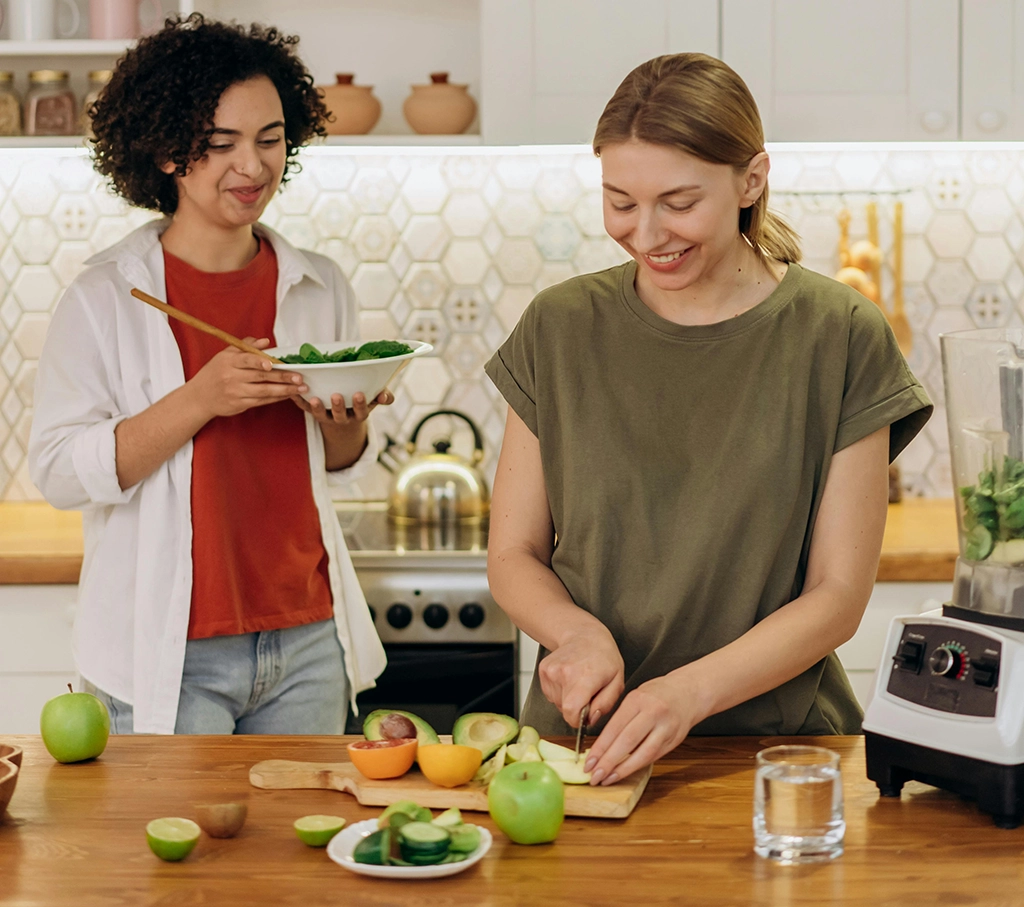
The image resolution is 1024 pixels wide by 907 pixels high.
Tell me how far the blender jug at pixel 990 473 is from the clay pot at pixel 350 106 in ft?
6.18

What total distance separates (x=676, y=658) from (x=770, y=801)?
0.37 meters

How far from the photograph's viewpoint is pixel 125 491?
2.00 m

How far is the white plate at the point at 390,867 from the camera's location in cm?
107

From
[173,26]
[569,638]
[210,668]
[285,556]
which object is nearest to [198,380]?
[285,556]

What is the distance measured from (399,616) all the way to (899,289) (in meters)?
1.50

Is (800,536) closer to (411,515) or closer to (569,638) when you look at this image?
(569,638)

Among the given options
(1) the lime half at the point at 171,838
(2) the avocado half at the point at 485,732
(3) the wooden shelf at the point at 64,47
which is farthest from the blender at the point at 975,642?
(3) the wooden shelf at the point at 64,47

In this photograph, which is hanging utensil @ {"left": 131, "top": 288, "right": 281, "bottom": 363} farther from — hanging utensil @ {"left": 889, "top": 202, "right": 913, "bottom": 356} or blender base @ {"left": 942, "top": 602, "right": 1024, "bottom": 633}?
hanging utensil @ {"left": 889, "top": 202, "right": 913, "bottom": 356}

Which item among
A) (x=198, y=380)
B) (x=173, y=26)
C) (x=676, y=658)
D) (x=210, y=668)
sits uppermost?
(x=173, y=26)

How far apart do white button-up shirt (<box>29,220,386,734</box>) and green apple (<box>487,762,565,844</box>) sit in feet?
3.06

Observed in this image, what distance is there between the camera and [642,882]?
106cm

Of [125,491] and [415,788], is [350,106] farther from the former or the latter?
[415,788]

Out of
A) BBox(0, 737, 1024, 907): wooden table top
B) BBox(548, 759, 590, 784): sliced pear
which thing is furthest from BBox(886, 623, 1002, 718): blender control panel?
BBox(548, 759, 590, 784): sliced pear

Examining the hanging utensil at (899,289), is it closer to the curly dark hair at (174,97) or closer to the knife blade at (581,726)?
the curly dark hair at (174,97)
